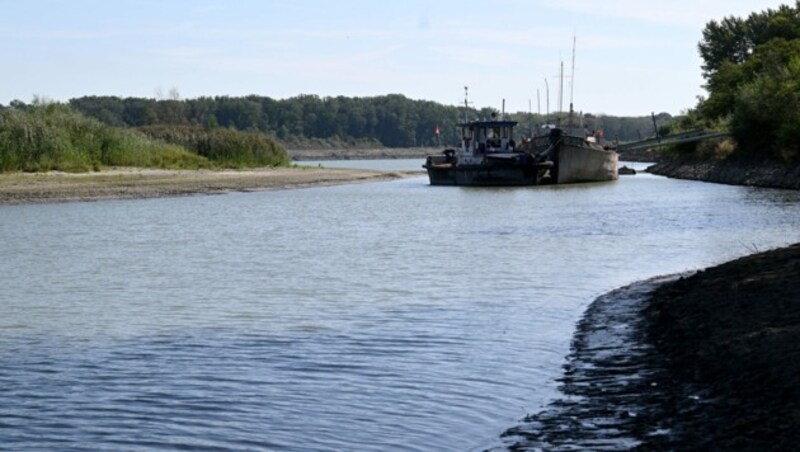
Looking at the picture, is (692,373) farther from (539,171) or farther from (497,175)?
(539,171)

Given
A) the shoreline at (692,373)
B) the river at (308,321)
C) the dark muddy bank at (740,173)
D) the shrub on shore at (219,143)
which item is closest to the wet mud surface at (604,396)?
the shoreline at (692,373)

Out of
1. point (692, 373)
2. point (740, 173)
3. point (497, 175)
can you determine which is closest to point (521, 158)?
point (497, 175)

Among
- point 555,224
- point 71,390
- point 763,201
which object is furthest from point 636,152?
point 71,390

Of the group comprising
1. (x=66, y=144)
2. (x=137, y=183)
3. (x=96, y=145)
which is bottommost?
(x=137, y=183)

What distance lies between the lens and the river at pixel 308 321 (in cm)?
1104

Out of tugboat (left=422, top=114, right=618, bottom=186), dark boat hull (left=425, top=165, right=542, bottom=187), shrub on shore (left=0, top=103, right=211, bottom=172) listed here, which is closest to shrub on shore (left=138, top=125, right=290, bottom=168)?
shrub on shore (left=0, top=103, right=211, bottom=172)

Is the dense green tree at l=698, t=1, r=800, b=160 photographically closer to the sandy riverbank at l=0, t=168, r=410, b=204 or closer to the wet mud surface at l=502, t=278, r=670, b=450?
the sandy riverbank at l=0, t=168, r=410, b=204

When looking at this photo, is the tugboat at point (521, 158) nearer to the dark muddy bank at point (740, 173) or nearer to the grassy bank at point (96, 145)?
the dark muddy bank at point (740, 173)

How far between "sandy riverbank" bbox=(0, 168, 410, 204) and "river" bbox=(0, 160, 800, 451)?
42.6 feet

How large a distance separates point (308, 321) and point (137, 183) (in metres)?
44.9

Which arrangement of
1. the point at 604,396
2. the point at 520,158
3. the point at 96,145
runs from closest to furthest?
the point at 604,396, the point at 96,145, the point at 520,158

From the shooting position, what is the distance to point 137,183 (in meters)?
60.1

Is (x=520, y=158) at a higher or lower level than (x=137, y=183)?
higher

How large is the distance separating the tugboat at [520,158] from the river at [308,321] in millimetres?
28250
